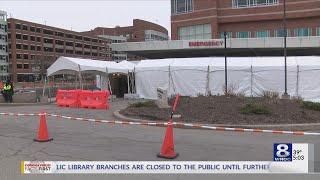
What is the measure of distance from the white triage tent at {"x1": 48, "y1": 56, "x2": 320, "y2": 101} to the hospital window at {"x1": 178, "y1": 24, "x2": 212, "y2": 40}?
4021 centimetres

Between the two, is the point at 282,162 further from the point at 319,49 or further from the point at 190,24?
the point at 190,24

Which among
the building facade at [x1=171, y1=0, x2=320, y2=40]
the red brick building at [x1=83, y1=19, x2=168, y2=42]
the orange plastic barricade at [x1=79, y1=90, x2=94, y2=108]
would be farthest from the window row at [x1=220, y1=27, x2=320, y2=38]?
the red brick building at [x1=83, y1=19, x2=168, y2=42]

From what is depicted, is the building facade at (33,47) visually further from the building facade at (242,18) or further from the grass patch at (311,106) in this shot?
the grass patch at (311,106)

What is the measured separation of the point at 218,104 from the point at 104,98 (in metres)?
7.65

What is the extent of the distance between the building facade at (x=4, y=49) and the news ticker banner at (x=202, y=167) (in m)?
112

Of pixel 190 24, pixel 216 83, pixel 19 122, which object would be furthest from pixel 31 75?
pixel 19 122

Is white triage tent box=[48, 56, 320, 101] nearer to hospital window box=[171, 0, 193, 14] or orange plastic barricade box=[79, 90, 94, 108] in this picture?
orange plastic barricade box=[79, 90, 94, 108]

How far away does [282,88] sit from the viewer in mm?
30469

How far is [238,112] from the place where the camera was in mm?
15773

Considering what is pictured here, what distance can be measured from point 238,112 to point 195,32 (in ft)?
198

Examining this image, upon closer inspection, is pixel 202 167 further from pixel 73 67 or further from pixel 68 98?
pixel 73 67

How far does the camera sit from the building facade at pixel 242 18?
69375mm

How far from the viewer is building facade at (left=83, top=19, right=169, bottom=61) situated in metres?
164

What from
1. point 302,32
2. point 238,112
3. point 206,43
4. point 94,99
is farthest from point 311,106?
point 302,32
